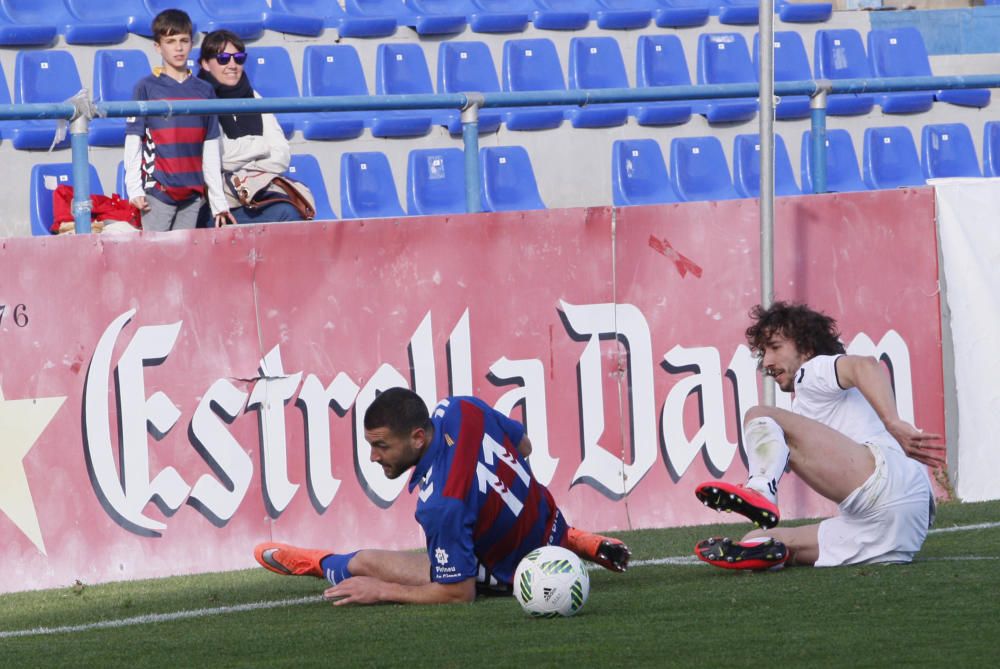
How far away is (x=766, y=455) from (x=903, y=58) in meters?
9.69

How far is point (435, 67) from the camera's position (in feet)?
43.4

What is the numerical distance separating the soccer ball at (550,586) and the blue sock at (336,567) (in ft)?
3.08

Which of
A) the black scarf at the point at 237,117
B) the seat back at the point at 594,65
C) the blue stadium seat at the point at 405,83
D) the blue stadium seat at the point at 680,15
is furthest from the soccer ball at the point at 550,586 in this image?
the blue stadium seat at the point at 680,15

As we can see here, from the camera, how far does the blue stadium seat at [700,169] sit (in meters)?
12.9

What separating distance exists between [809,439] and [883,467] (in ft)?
1.19

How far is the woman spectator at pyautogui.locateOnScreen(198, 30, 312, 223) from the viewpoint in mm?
8805

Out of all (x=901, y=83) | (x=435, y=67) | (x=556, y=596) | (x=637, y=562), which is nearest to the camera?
(x=556, y=596)

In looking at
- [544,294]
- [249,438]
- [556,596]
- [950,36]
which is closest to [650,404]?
[544,294]

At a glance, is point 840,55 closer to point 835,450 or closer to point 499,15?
point 499,15

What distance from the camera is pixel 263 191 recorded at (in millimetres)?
8883

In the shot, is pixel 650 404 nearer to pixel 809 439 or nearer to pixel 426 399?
pixel 426 399

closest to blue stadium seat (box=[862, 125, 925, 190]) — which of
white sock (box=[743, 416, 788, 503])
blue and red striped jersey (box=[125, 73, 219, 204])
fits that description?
blue and red striped jersey (box=[125, 73, 219, 204])

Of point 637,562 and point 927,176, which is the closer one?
point 637,562

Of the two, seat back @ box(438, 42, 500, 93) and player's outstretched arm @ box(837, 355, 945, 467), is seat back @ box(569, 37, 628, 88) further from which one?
player's outstretched arm @ box(837, 355, 945, 467)
